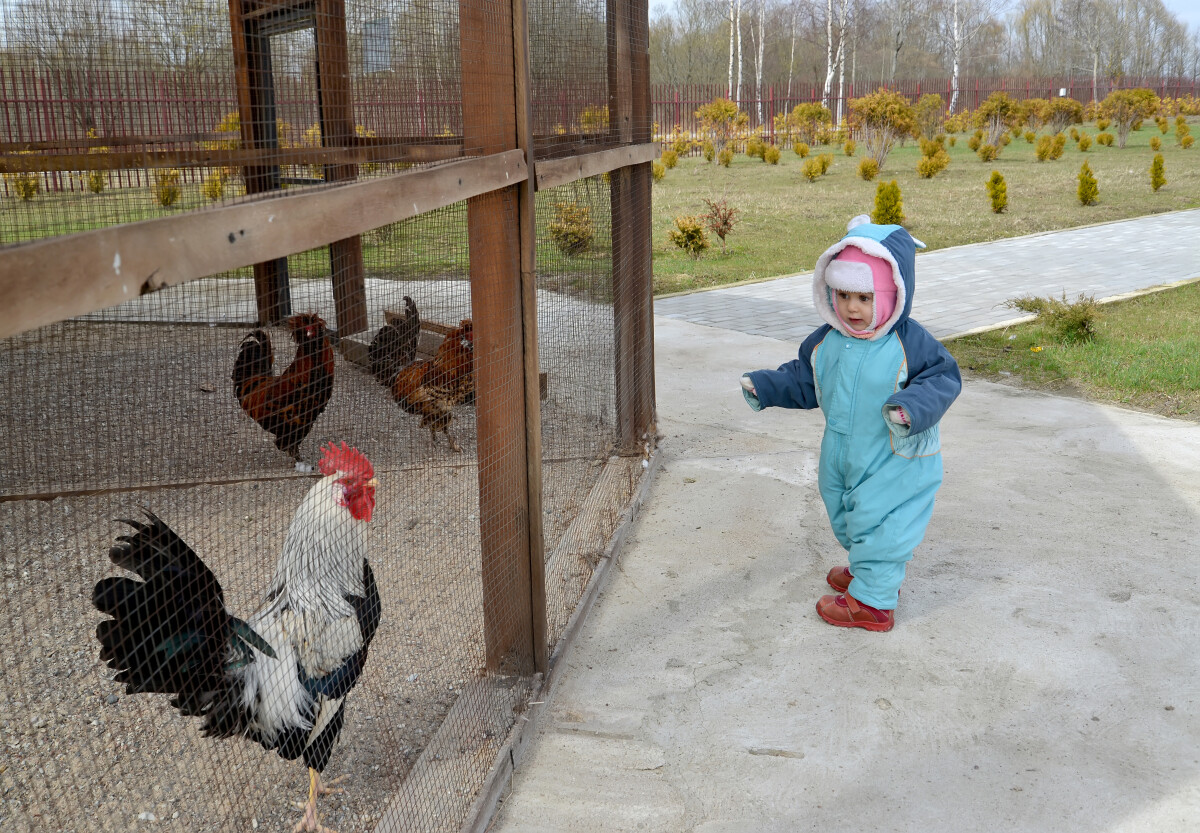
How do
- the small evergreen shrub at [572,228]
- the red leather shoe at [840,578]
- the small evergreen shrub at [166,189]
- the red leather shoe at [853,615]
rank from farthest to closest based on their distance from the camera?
the small evergreen shrub at [572,228] → the small evergreen shrub at [166,189] → the red leather shoe at [840,578] → the red leather shoe at [853,615]

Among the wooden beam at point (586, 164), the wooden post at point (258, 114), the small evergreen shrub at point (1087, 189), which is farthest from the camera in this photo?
the small evergreen shrub at point (1087, 189)

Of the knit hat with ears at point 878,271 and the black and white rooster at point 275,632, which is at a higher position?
the knit hat with ears at point 878,271

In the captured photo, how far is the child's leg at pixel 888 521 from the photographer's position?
2820 millimetres

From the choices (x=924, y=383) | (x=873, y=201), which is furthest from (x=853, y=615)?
(x=873, y=201)

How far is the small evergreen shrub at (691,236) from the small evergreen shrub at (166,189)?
7482 mm

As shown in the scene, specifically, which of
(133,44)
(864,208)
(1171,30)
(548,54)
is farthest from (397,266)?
(1171,30)

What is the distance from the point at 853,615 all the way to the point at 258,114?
7.69ft

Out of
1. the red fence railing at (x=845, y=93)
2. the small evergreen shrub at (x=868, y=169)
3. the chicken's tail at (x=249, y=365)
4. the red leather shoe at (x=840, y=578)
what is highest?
the red fence railing at (x=845, y=93)

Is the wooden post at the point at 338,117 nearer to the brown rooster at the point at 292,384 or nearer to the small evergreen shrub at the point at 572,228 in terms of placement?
the brown rooster at the point at 292,384

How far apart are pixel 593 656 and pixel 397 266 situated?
6.88 feet

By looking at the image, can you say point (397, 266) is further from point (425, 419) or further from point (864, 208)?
point (864, 208)

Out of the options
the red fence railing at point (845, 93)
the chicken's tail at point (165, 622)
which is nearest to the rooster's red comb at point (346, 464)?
the chicken's tail at point (165, 622)

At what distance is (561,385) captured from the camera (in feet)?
14.5

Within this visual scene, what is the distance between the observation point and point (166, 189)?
11.8ft
